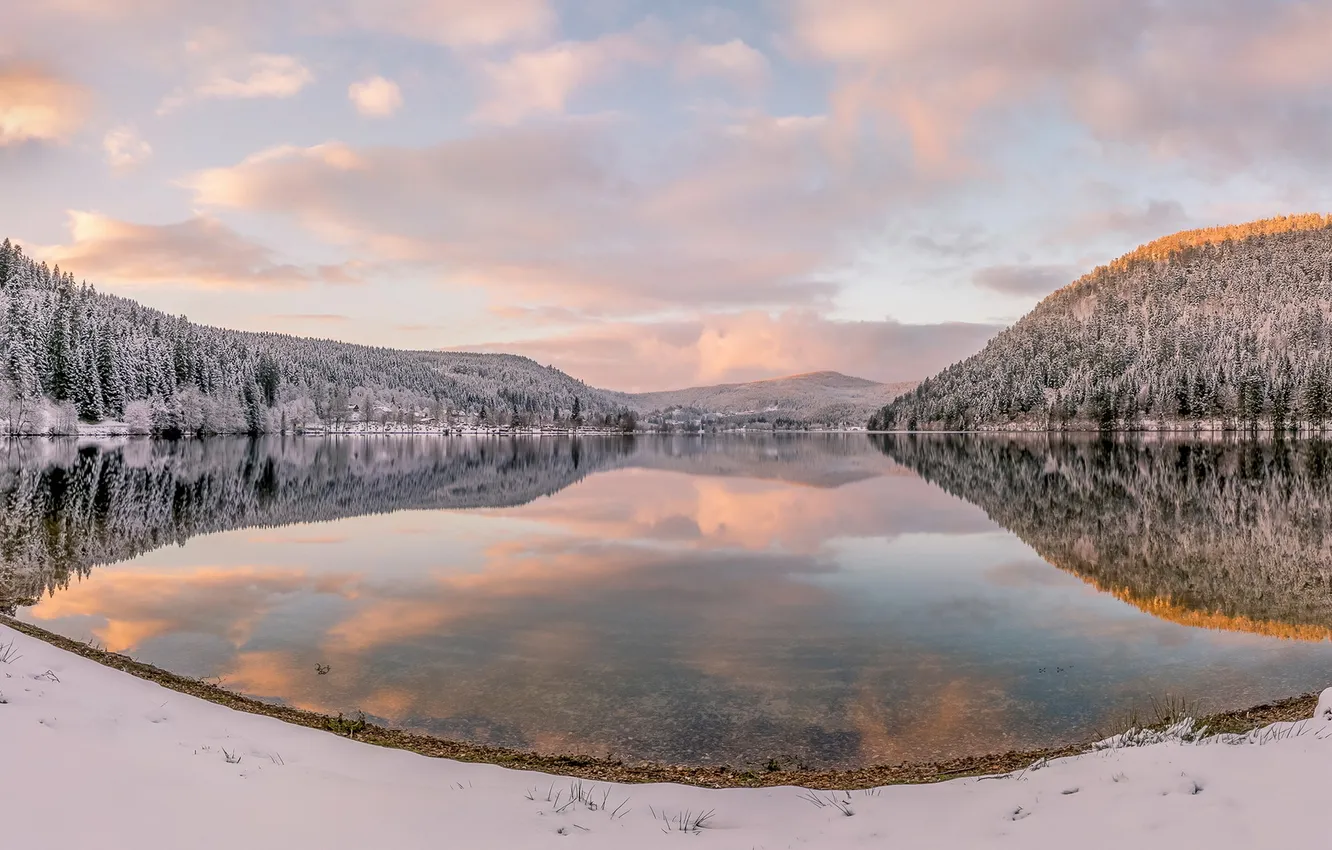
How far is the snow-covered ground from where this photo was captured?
650 centimetres

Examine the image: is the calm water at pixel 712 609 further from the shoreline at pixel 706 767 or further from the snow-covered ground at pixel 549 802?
the snow-covered ground at pixel 549 802

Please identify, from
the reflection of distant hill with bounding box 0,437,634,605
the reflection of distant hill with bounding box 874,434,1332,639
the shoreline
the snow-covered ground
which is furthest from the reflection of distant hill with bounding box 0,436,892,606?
the reflection of distant hill with bounding box 874,434,1332,639

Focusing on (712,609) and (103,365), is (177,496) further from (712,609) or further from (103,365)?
(103,365)

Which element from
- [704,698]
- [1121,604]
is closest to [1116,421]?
[1121,604]

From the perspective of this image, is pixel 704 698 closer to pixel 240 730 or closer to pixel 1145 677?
pixel 240 730

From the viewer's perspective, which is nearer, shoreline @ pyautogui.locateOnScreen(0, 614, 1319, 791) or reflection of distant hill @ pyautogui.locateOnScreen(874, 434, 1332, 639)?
shoreline @ pyautogui.locateOnScreen(0, 614, 1319, 791)

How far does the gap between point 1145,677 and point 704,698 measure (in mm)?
8896

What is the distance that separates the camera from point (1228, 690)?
14359 mm

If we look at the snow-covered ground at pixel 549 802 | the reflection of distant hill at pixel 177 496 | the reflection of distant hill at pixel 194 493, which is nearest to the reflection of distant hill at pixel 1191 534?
the snow-covered ground at pixel 549 802

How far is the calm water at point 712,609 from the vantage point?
13.2 meters

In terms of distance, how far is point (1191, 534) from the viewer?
31047mm

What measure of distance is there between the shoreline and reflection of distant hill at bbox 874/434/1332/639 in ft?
28.1

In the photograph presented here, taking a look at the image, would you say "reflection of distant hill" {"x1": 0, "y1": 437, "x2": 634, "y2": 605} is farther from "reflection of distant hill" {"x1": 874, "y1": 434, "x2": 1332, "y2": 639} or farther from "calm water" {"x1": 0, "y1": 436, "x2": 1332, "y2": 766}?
"reflection of distant hill" {"x1": 874, "y1": 434, "x2": 1332, "y2": 639}

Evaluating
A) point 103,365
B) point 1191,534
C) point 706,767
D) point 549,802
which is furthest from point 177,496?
point 103,365
